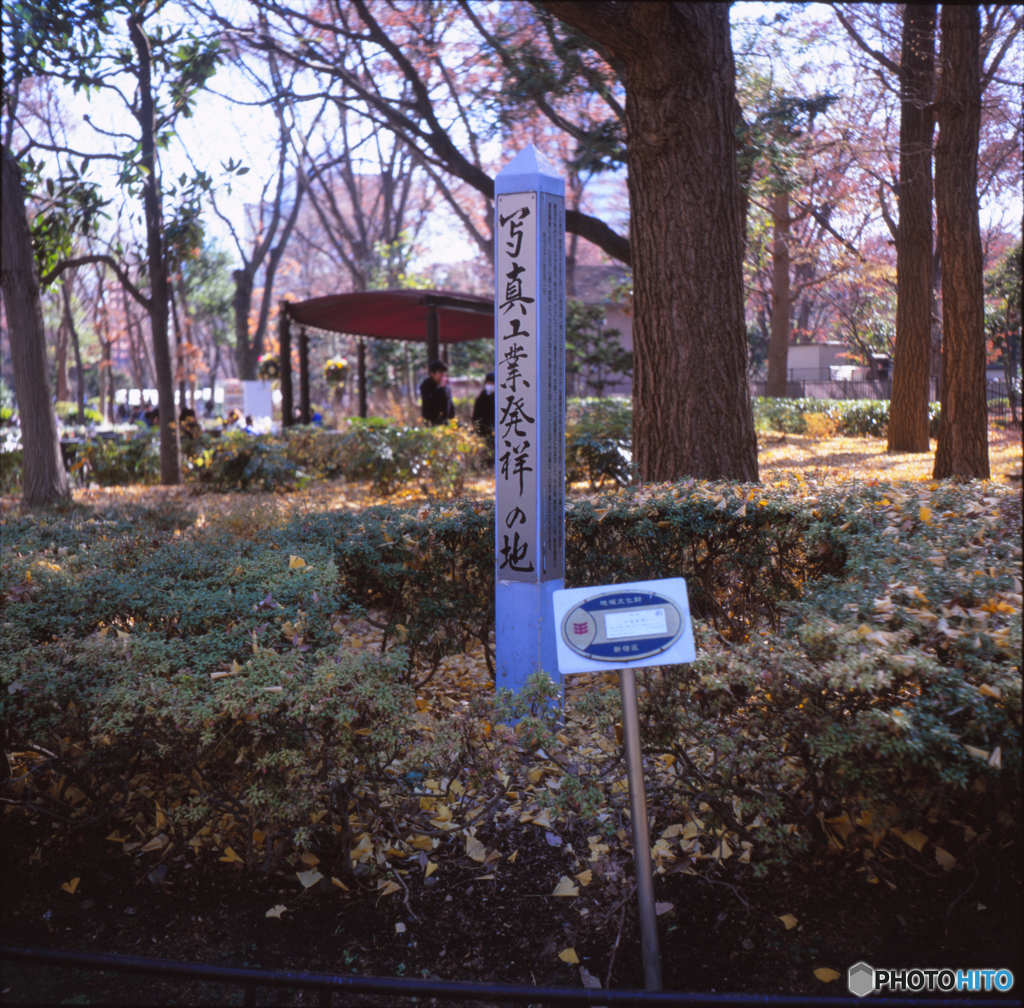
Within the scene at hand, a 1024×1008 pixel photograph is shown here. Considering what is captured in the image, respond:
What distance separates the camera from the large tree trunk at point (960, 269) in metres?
8.33

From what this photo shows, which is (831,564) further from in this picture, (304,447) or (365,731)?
(304,447)

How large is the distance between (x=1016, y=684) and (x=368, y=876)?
197 centimetres

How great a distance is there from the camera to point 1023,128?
10.4 m

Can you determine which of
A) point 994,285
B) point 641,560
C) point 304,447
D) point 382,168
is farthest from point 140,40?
point 994,285

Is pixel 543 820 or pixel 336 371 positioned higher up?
pixel 336 371

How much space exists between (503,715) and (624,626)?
0.68 meters

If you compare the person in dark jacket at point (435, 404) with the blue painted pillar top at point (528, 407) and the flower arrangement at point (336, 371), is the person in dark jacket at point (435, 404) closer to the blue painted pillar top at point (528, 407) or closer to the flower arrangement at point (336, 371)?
the flower arrangement at point (336, 371)

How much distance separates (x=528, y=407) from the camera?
362 cm

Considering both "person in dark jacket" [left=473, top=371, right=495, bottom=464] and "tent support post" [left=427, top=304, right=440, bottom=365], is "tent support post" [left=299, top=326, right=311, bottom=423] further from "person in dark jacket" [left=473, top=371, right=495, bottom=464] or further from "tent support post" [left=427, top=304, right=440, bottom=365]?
"person in dark jacket" [left=473, top=371, right=495, bottom=464]

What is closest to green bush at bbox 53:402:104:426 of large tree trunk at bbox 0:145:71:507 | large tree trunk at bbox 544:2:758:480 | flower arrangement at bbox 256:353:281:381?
flower arrangement at bbox 256:353:281:381

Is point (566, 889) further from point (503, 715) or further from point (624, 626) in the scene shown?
point (624, 626)

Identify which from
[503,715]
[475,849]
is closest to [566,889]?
[475,849]

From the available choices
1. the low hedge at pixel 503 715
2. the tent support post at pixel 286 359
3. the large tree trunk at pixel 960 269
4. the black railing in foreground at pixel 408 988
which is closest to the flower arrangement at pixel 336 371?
the tent support post at pixel 286 359

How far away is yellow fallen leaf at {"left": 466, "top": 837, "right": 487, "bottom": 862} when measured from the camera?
9.19ft
